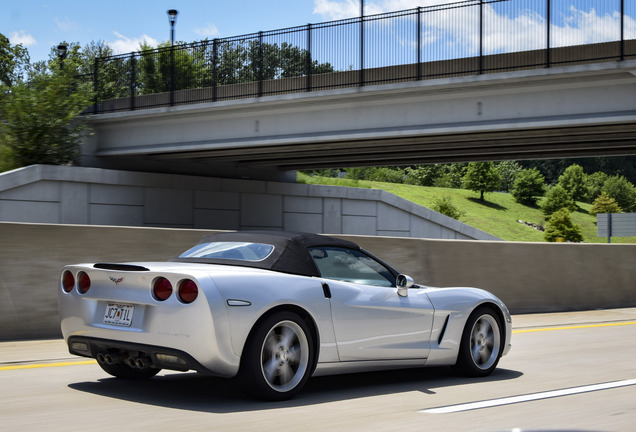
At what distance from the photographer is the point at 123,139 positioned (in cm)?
3122

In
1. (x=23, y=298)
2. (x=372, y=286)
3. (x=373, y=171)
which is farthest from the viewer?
(x=373, y=171)

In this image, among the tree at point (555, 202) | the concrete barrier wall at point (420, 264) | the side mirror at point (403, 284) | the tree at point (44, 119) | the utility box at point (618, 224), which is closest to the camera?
the side mirror at point (403, 284)

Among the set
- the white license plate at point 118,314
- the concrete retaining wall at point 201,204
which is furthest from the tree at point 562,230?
the white license plate at point 118,314

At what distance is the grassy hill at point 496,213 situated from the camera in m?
71.9

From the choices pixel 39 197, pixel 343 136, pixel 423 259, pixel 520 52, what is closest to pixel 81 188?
pixel 39 197

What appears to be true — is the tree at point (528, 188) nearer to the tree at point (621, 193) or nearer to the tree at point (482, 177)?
the tree at point (482, 177)

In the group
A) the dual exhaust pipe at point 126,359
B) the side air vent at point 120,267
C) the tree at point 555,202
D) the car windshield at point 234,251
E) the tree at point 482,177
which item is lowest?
the dual exhaust pipe at point 126,359

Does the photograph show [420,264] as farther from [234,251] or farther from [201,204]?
[201,204]

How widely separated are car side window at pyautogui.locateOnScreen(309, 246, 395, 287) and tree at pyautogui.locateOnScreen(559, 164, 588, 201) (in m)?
96.2

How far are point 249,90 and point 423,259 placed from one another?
15.4 metres

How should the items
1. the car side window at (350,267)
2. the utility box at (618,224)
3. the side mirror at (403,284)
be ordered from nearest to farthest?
the car side window at (350,267) < the side mirror at (403,284) < the utility box at (618,224)

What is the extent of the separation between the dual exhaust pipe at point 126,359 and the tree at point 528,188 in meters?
84.6

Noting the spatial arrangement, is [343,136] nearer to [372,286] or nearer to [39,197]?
[39,197]

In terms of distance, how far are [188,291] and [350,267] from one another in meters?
1.58
